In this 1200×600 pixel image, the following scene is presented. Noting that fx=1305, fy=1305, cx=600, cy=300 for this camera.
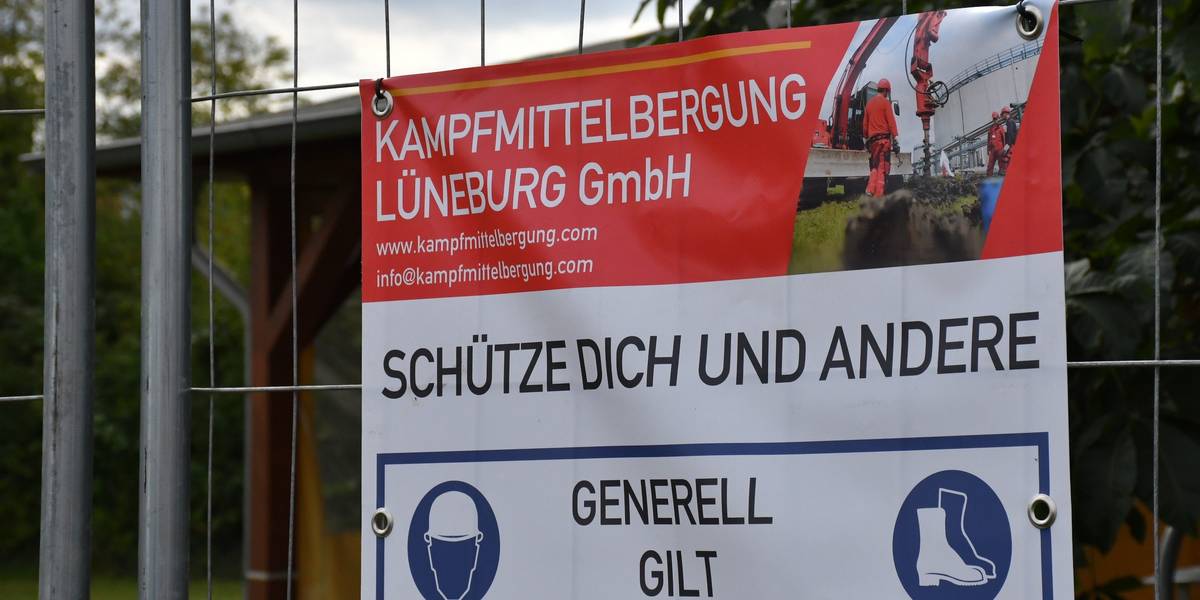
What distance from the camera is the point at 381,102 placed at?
199cm

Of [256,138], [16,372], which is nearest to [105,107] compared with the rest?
[16,372]

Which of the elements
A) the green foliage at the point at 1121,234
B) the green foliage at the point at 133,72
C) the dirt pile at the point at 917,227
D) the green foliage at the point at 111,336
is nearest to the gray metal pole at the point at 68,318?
the green foliage at the point at 1121,234

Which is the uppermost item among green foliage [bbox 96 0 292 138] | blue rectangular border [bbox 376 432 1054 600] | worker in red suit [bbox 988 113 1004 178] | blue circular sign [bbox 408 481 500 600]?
green foliage [bbox 96 0 292 138]

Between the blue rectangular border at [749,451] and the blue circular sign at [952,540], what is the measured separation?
0.04 metres

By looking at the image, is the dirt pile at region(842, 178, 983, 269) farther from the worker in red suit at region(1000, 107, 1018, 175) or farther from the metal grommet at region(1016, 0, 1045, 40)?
the metal grommet at region(1016, 0, 1045, 40)

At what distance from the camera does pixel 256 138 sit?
608 cm

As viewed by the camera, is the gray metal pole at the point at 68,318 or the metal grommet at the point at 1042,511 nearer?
the metal grommet at the point at 1042,511

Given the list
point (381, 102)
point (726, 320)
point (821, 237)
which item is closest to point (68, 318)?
point (381, 102)

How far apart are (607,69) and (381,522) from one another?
728 mm

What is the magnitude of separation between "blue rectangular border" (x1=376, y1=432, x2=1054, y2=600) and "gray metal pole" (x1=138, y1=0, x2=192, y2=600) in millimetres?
362

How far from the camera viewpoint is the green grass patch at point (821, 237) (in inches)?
65.5

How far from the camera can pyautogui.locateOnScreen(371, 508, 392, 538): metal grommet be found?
1891mm

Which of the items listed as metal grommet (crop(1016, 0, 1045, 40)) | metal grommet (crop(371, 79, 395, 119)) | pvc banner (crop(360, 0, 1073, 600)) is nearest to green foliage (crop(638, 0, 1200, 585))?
metal grommet (crop(1016, 0, 1045, 40))

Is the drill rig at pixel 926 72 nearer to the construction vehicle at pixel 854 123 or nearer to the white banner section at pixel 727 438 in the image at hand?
the construction vehicle at pixel 854 123
